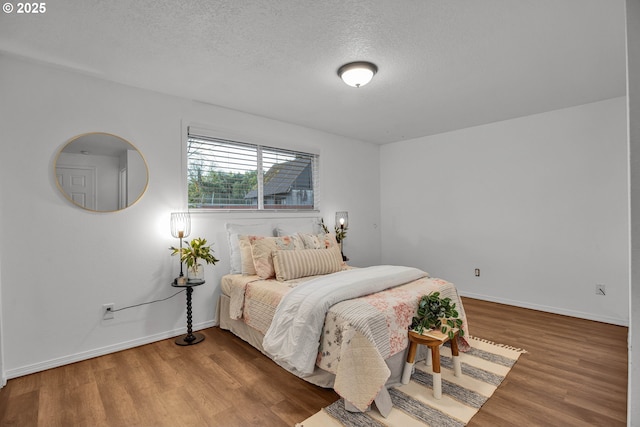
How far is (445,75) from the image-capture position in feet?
9.27

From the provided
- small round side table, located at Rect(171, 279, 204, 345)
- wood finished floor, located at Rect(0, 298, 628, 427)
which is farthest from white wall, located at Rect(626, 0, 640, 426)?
small round side table, located at Rect(171, 279, 204, 345)

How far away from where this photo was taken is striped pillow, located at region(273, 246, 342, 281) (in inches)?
119

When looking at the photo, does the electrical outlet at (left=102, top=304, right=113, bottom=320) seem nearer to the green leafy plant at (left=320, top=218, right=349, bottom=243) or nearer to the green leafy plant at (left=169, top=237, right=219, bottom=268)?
the green leafy plant at (left=169, top=237, right=219, bottom=268)

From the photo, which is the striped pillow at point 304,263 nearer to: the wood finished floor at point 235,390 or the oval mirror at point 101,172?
the wood finished floor at point 235,390

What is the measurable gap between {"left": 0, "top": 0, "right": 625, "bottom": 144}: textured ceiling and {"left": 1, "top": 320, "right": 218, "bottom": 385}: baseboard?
8.11 ft

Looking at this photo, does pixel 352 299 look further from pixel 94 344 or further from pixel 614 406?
pixel 94 344

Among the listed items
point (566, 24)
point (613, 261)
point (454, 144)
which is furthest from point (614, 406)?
point (454, 144)

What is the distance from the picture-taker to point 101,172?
9.21ft

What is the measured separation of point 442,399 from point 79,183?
3375 mm

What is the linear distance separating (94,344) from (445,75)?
158 inches

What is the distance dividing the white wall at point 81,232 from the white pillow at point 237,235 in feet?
0.43

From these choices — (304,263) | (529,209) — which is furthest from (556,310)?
(304,263)

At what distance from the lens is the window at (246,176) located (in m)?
3.49

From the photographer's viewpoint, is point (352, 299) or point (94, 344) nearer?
point (352, 299)
